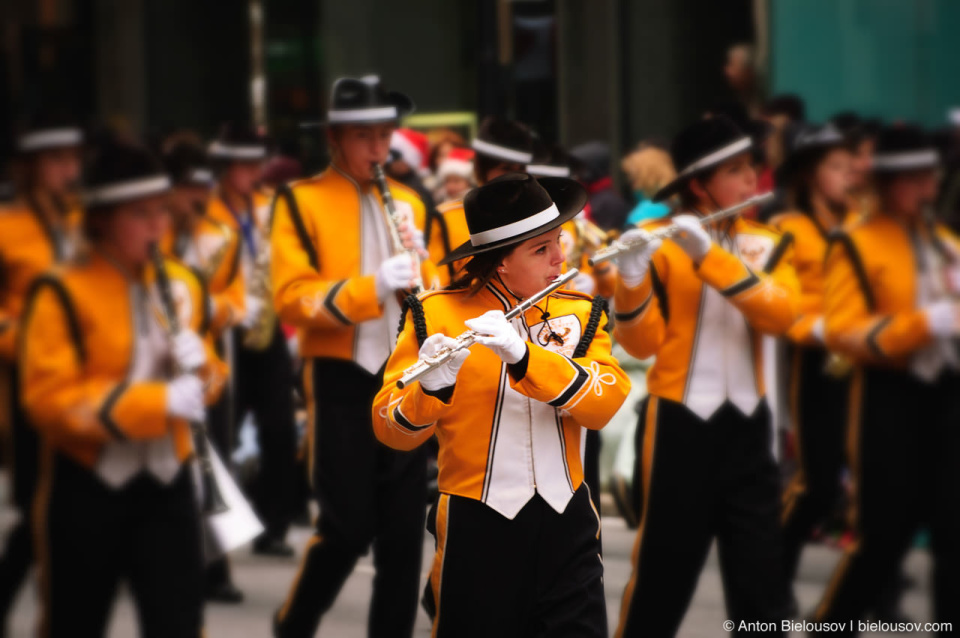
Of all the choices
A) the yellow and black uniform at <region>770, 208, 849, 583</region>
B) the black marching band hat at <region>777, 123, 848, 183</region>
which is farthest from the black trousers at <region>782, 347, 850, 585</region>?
the black marching band hat at <region>777, 123, 848, 183</region>

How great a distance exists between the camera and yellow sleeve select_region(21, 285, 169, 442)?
4145 mm

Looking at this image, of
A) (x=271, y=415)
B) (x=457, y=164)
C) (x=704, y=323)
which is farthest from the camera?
(x=457, y=164)

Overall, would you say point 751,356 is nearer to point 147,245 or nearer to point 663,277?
point 663,277

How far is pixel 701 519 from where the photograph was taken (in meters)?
5.14

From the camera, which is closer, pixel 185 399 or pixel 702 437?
pixel 185 399

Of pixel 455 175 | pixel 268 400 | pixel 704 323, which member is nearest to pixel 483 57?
pixel 455 175

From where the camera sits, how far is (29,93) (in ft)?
57.8

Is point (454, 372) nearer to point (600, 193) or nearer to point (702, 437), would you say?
point (702, 437)

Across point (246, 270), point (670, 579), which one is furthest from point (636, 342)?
point (246, 270)

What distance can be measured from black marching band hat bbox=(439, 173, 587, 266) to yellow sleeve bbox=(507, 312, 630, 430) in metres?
0.31

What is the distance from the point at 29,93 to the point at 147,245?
46.5 ft

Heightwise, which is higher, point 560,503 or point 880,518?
point 560,503

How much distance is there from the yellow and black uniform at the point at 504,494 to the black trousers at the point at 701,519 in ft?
3.74

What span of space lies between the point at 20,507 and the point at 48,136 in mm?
1540
